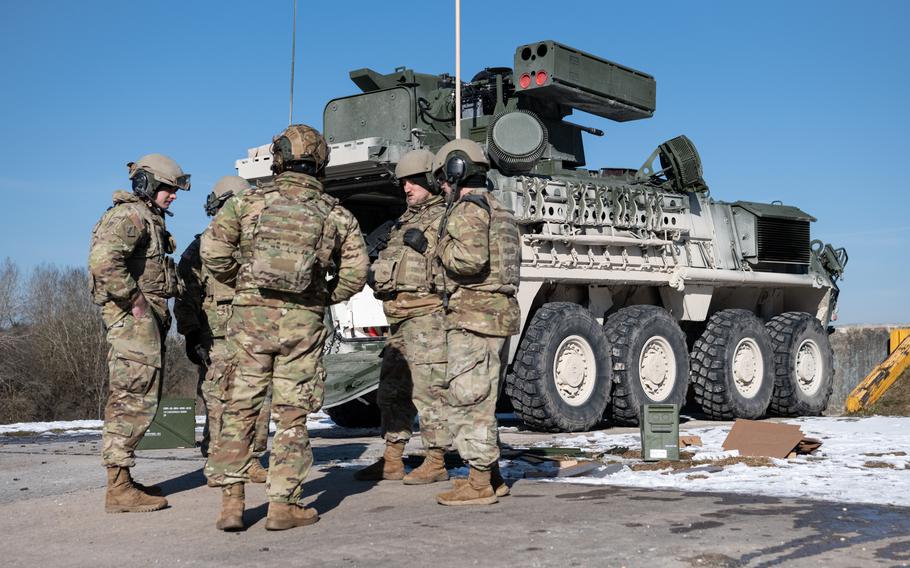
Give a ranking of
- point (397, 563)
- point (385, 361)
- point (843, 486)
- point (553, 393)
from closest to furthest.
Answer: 1. point (397, 563)
2. point (843, 486)
3. point (385, 361)
4. point (553, 393)

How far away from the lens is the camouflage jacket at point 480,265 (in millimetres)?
6027

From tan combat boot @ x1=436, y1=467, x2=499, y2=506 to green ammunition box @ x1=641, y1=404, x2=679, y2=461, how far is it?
223 cm

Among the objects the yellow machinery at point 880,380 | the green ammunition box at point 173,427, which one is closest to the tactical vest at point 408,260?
the green ammunition box at point 173,427

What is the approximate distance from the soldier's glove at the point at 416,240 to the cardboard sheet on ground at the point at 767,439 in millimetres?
3067

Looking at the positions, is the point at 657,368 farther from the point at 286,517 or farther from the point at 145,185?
the point at 286,517

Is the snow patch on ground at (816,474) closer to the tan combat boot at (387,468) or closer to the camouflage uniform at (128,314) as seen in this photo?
the tan combat boot at (387,468)

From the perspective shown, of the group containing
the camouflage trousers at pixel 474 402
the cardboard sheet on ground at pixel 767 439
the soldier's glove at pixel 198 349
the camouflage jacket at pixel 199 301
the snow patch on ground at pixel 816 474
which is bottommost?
the snow patch on ground at pixel 816 474

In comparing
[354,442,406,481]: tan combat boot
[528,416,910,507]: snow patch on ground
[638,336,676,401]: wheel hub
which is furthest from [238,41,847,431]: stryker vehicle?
[354,442,406,481]: tan combat boot

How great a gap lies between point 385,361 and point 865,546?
354cm

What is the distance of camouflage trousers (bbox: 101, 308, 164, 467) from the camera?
601cm

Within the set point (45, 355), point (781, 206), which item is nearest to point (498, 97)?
point (781, 206)

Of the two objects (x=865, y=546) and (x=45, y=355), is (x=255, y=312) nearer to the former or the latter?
(x=865, y=546)

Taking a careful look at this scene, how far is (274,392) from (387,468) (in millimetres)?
1830

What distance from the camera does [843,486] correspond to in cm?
643
